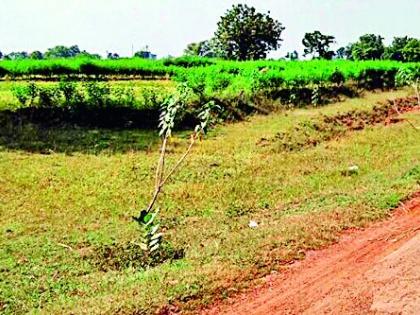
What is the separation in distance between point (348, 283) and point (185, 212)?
4002 mm

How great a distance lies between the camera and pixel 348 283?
713 centimetres

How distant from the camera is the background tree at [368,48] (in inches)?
2665

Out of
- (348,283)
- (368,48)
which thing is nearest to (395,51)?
(368,48)

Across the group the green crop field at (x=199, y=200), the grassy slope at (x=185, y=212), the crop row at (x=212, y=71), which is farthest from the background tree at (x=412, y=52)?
the grassy slope at (x=185, y=212)

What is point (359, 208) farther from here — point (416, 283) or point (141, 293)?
point (141, 293)

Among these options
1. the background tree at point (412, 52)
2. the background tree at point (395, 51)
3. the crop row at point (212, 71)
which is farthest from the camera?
the background tree at point (395, 51)

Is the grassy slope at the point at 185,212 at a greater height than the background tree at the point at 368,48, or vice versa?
the background tree at the point at 368,48

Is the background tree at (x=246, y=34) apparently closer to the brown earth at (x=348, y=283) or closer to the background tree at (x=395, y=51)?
the background tree at (x=395, y=51)

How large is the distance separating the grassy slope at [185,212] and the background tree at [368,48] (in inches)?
2093

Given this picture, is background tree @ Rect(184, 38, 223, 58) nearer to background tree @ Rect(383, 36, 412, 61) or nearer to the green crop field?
background tree @ Rect(383, 36, 412, 61)

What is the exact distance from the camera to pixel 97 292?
6824 mm

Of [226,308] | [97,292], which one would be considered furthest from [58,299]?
[226,308]

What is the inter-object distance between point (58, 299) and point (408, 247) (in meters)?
4.70

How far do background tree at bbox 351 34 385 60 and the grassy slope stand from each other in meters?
53.2
